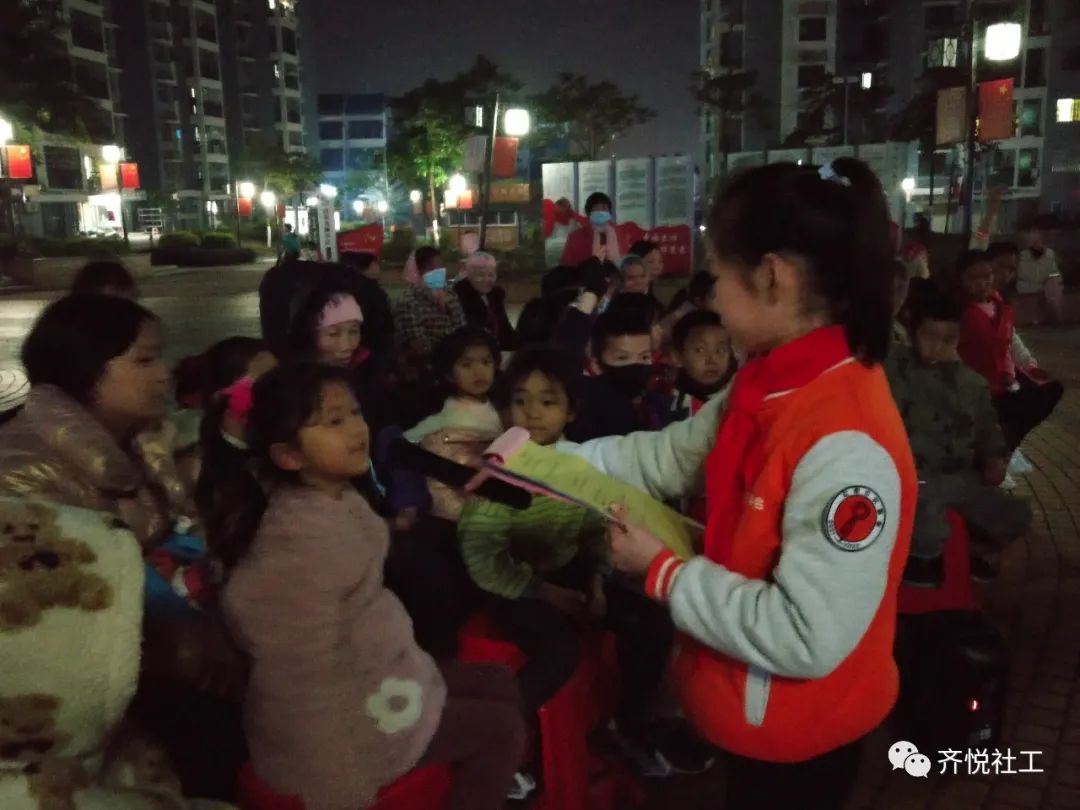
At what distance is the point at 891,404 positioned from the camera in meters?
1.62

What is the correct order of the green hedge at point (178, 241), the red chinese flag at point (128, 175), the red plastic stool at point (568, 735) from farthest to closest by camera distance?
the red chinese flag at point (128, 175)
the green hedge at point (178, 241)
the red plastic stool at point (568, 735)

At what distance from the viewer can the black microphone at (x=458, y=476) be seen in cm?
181

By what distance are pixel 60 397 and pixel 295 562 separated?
849mm

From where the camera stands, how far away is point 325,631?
6.28 feet

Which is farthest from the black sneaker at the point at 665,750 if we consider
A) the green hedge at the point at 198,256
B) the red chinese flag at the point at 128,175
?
the red chinese flag at the point at 128,175

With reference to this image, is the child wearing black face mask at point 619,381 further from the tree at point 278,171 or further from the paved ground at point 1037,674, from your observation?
the tree at point 278,171

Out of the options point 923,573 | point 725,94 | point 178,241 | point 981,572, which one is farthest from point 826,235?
point 725,94

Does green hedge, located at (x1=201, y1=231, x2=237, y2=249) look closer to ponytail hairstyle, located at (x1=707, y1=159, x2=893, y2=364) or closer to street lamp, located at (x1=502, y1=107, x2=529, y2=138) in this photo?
street lamp, located at (x1=502, y1=107, x2=529, y2=138)

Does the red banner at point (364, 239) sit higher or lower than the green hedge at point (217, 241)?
lower

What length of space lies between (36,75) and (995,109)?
31.1 m

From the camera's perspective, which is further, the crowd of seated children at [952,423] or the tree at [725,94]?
the tree at [725,94]

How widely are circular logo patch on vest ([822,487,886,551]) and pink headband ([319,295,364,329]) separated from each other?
3.16 m

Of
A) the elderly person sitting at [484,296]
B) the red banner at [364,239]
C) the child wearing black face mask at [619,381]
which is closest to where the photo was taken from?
the child wearing black face mask at [619,381]

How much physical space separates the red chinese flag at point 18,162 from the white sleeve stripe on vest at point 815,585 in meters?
33.7
